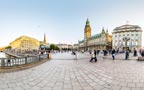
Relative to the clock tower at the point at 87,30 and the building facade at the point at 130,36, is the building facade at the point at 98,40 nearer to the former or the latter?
the clock tower at the point at 87,30

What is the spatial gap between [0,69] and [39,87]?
4830 mm

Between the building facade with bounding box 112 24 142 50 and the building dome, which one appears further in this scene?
the building dome

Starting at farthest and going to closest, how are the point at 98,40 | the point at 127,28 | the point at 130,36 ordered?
the point at 98,40
the point at 127,28
the point at 130,36

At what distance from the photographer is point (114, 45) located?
7931 centimetres

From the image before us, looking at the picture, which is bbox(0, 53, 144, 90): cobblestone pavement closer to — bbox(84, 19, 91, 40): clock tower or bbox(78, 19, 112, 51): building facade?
bbox(78, 19, 112, 51): building facade

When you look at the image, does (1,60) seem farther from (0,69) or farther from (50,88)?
(50,88)

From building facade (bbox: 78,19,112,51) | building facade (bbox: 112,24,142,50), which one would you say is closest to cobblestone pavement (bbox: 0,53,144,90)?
building facade (bbox: 112,24,142,50)

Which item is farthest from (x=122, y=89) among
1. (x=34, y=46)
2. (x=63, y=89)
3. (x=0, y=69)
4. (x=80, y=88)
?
(x=34, y=46)

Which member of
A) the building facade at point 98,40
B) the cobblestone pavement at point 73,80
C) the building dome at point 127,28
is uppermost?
the building dome at point 127,28

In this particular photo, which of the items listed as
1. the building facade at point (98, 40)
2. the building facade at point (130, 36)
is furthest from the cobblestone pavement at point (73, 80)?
the building facade at point (98, 40)

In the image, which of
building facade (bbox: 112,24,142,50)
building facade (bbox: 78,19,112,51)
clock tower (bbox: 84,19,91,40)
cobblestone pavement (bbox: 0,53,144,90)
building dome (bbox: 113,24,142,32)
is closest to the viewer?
cobblestone pavement (bbox: 0,53,144,90)

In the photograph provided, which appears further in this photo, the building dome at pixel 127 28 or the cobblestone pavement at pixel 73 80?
the building dome at pixel 127 28

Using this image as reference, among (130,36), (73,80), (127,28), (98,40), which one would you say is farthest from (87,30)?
(73,80)

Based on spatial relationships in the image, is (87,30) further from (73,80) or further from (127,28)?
(73,80)
